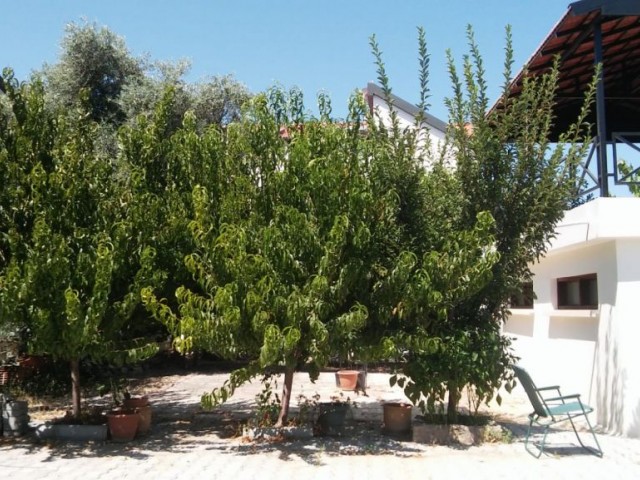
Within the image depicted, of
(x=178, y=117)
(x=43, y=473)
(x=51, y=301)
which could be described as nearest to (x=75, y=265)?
(x=51, y=301)

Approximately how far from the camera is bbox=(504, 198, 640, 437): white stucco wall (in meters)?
8.20

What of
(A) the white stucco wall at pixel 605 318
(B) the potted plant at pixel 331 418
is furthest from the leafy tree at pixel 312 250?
(A) the white stucco wall at pixel 605 318

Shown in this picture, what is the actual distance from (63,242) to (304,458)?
3.81 metres

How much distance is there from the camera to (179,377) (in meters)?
16.3

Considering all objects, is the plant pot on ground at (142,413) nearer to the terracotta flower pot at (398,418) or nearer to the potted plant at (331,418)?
the potted plant at (331,418)

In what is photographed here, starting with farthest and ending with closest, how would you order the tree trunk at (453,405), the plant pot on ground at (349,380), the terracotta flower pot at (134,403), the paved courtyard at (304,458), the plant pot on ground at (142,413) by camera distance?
the plant pot on ground at (349,380) → the terracotta flower pot at (134,403) → the plant pot on ground at (142,413) → the tree trunk at (453,405) → the paved courtyard at (304,458)

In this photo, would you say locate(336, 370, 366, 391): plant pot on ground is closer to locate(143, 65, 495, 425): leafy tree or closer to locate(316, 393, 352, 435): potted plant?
locate(316, 393, 352, 435): potted plant

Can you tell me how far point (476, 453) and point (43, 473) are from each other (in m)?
4.97

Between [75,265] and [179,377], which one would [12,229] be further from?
[179,377]

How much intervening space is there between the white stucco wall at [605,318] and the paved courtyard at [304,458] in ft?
2.02

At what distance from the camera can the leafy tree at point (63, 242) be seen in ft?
23.8

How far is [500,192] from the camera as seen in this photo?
8.02 metres

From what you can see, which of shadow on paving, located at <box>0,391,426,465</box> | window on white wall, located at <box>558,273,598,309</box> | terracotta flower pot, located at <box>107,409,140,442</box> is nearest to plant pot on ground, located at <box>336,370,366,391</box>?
shadow on paving, located at <box>0,391,426,465</box>

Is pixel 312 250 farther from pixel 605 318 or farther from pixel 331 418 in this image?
pixel 605 318
